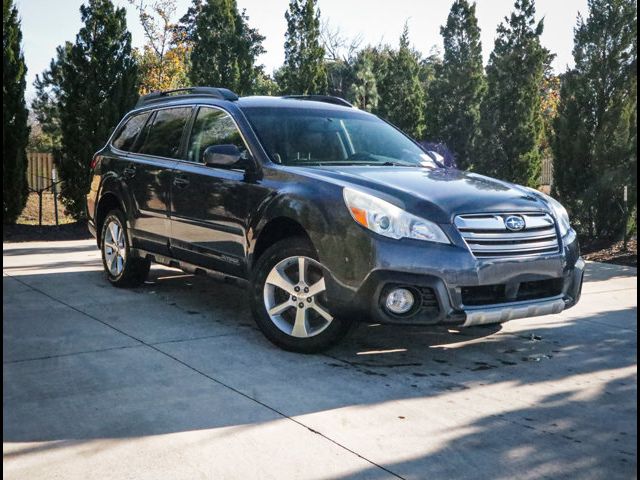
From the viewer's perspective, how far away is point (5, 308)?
6570 millimetres

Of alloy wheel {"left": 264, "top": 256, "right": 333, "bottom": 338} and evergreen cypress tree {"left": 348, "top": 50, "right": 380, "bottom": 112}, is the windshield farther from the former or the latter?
evergreen cypress tree {"left": 348, "top": 50, "right": 380, "bottom": 112}

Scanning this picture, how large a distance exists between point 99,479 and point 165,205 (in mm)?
3658

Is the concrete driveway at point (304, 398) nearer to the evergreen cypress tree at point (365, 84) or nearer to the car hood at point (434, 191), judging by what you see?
the car hood at point (434, 191)

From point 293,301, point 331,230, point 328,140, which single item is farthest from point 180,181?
point 331,230

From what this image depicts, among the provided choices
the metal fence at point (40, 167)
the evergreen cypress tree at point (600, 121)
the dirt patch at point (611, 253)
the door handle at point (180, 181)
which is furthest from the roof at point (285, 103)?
the metal fence at point (40, 167)

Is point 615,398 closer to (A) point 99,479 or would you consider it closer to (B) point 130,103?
(A) point 99,479

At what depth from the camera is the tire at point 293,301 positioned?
196 inches

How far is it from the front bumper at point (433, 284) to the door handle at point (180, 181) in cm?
199

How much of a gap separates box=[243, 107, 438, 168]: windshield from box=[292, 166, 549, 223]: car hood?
0.39 meters

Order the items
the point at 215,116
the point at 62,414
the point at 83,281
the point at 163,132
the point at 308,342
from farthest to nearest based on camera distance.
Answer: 1. the point at 83,281
2. the point at 163,132
3. the point at 215,116
4. the point at 308,342
5. the point at 62,414

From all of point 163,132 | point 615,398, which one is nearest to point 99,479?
point 615,398

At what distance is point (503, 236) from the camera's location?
4.80 m

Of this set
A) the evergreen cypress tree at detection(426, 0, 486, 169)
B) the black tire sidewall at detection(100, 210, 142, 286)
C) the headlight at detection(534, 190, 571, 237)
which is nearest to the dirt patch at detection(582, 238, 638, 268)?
the headlight at detection(534, 190, 571, 237)

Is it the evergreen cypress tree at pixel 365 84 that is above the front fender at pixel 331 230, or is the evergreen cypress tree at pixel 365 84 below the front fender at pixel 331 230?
above
